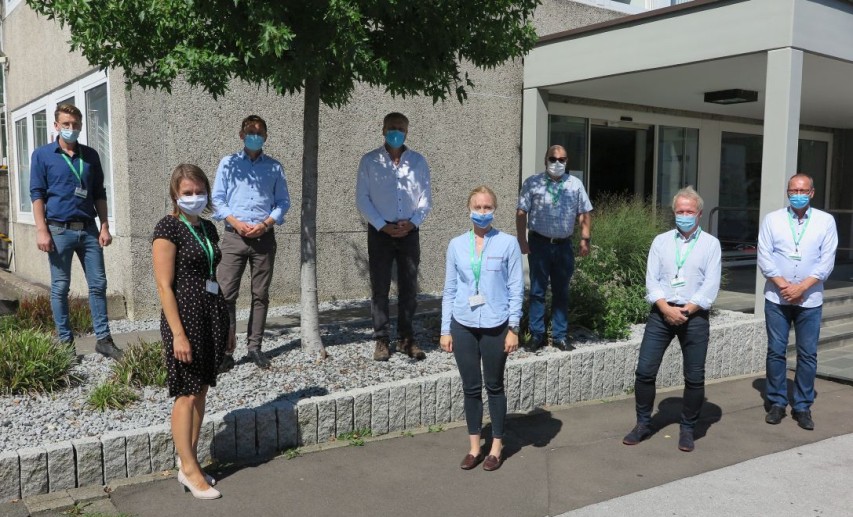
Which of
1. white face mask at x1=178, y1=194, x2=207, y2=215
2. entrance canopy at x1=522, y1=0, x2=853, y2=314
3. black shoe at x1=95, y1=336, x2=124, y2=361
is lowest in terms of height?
black shoe at x1=95, y1=336, x2=124, y2=361

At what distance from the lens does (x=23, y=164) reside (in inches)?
472

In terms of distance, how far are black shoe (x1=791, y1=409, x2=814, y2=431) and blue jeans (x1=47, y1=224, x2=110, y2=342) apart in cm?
530

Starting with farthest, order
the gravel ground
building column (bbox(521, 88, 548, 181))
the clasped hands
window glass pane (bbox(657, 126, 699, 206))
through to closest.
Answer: window glass pane (bbox(657, 126, 699, 206)), building column (bbox(521, 88, 548, 181)), the clasped hands, the gravel ground

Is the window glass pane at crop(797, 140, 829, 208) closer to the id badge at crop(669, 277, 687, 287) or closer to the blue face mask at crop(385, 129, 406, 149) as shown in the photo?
the id badge at crop(669, 277, 687, 287)

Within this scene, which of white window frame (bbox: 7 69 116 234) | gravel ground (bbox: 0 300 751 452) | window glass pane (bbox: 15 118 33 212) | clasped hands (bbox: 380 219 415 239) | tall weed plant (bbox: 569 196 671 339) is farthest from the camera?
window glass pane (bbox: 15 118 33 212)

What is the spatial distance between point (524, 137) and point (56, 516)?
7756 mm

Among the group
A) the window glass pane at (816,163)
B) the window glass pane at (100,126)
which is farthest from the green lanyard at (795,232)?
the window glass pane at (816,163)

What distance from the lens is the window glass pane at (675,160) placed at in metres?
13.1

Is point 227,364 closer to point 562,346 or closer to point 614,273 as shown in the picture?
point 562,346

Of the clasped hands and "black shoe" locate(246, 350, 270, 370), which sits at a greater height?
the clasped hands

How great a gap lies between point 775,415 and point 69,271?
547 centimetres

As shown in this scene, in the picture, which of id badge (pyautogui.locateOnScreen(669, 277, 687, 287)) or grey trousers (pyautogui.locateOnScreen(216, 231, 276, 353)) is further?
grey trousers (pyautogui.locateOnScreen(216, 231, 276, 353))

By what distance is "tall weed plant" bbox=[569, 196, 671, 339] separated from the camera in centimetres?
717

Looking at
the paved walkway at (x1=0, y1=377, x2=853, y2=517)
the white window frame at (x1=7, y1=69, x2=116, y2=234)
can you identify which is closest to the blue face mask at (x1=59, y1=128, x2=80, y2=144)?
the white window frame at (x1=7, y1=69, x2=116, y2=234)
